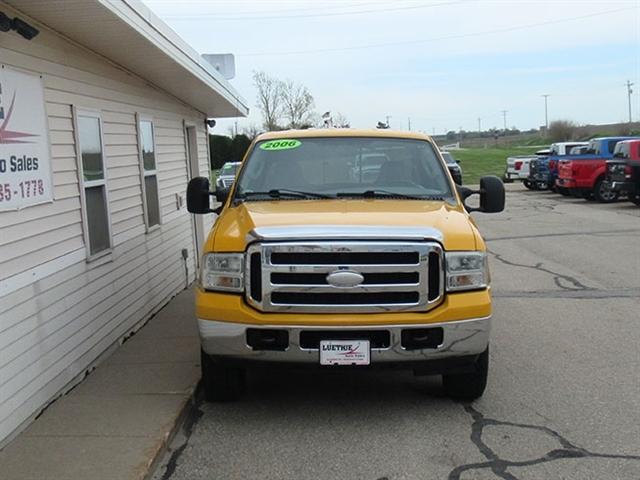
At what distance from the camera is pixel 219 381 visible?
5.05 metres

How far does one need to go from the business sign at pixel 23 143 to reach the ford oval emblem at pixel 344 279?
2177 millimetres

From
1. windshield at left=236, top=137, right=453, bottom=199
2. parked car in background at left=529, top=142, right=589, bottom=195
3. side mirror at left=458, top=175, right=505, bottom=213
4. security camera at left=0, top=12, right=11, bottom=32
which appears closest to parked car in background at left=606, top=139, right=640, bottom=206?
parked car in background at left=529, top=142, right=589, bottom=195

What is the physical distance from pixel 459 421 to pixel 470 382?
33 centimetres

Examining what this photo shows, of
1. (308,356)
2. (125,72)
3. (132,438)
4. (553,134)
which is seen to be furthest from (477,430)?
(553,134)

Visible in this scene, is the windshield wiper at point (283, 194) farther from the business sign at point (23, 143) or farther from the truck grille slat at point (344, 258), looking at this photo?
the business sign at point (23, 143)

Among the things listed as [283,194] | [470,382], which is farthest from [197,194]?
[470,382]

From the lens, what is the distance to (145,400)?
16.7 ft

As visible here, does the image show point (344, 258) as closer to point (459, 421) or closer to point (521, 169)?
point (459, 421)

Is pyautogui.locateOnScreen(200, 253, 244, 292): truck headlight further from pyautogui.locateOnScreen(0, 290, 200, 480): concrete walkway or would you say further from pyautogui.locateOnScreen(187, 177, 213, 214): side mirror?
pyautogui.locateOnScreen(187, 177, 213, 214): side mirror

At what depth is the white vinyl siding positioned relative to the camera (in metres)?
4.64

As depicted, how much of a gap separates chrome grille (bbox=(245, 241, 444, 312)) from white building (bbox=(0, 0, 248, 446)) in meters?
1.63

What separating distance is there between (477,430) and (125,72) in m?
5.34

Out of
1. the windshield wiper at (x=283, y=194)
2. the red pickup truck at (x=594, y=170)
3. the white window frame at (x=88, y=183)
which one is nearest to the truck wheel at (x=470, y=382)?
the windshield wiper at (x=283, y=194)

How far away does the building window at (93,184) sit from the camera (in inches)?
242
